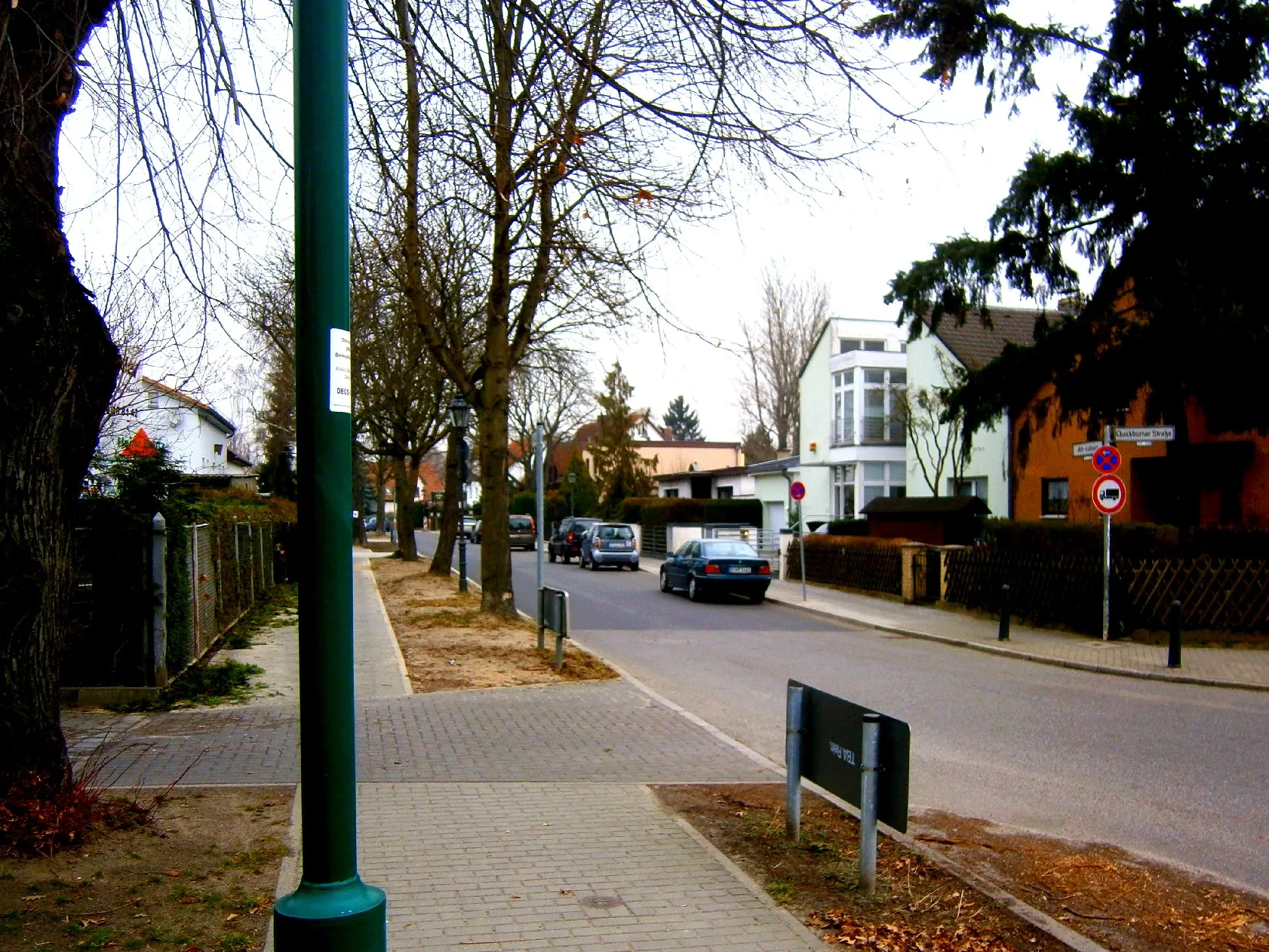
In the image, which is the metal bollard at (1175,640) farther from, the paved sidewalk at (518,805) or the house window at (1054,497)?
the house window at (1054,497)

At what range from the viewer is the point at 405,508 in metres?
40.0

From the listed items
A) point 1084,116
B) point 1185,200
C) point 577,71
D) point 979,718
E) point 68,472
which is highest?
point 1084,116

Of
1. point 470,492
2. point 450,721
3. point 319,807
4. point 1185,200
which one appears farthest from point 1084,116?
point 470,492

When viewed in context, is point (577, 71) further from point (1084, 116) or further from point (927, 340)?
point (927, 340)

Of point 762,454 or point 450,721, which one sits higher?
point 762,454

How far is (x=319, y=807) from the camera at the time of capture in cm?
334

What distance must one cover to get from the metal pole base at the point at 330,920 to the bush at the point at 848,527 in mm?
33348

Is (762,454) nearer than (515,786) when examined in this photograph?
No

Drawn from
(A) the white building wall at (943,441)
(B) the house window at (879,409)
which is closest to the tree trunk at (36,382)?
(A) the white building wall at (943,441)

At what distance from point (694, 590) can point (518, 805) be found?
63.7ft

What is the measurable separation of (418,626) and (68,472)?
492 inches

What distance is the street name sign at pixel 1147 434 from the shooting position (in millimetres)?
17203

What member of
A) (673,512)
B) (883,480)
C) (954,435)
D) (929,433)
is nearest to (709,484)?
(673,512)

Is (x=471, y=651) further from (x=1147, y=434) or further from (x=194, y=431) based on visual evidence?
(x=194, y=431)
